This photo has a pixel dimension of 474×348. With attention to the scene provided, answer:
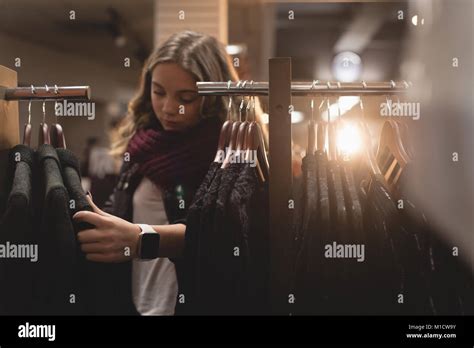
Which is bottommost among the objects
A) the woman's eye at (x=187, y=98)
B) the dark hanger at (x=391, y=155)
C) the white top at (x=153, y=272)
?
the white top at (x=153, y=272)

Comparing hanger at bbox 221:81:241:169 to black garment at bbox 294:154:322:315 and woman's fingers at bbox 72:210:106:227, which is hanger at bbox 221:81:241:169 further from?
woman's fingers at bbox 72:210:106:227

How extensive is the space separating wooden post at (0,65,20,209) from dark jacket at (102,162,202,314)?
0.29 m

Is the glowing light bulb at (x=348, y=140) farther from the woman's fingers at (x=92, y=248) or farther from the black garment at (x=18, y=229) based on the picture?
the black garment at (x=18, y=229)

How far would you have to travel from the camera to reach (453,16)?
1.46m

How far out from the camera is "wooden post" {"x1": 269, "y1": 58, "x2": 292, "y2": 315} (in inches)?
44.2

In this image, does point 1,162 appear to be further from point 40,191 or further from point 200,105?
point 200,105

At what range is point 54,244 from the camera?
3.45ft

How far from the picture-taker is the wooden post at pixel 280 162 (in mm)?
1122

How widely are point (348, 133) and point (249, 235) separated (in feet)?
1.08

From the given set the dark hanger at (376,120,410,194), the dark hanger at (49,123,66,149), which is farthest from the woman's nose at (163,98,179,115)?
the dark hanger at (376,120,410,194)

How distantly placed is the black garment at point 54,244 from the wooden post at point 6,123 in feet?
0.34

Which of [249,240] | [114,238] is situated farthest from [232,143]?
[114,238]

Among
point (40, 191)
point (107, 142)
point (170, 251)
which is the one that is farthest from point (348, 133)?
point (107, 142)

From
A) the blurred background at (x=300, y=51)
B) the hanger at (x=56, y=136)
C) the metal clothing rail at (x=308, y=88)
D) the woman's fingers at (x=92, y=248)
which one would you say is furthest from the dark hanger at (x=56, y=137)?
the metal clothing rail at (x=308, y=88)
